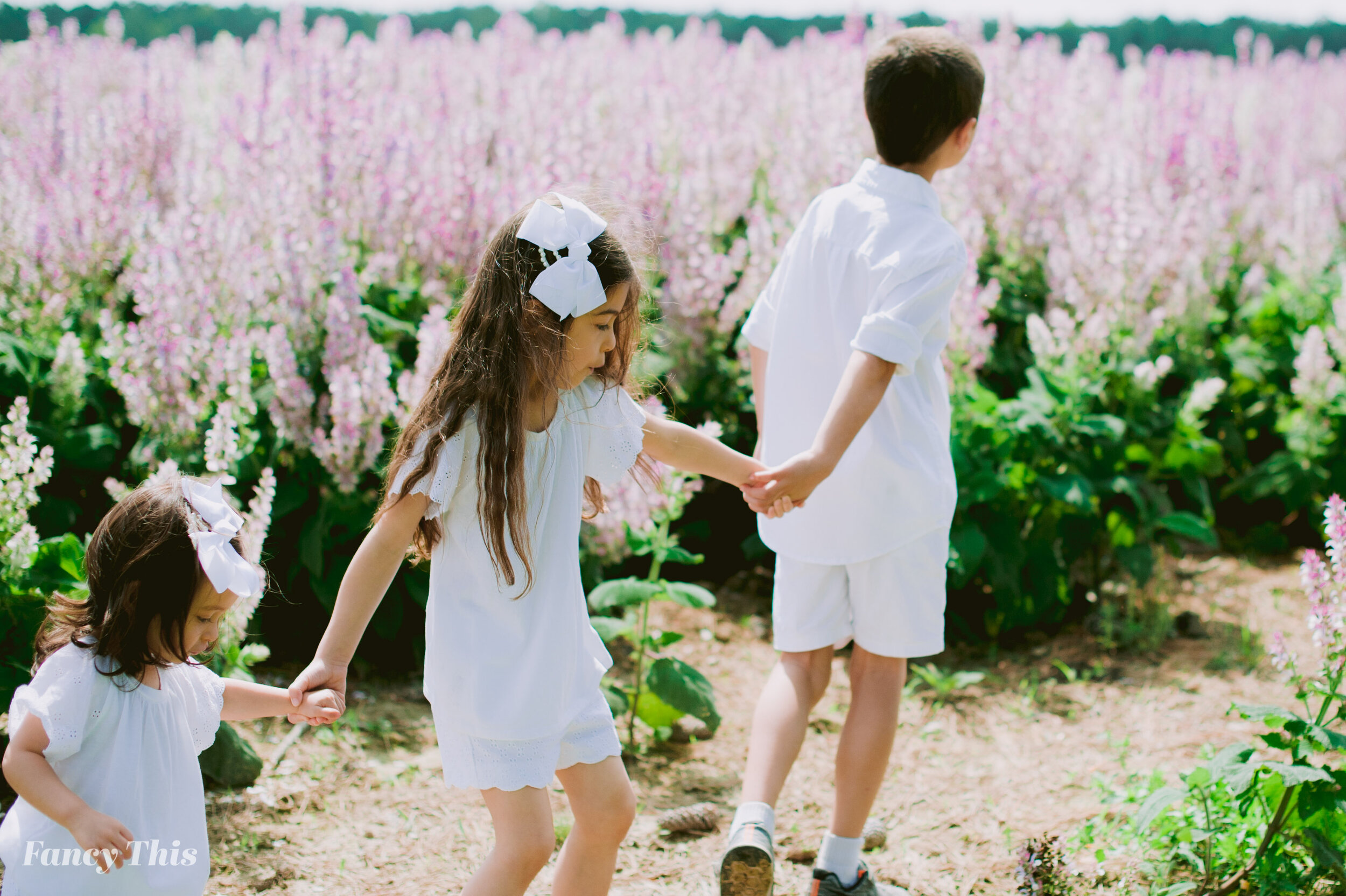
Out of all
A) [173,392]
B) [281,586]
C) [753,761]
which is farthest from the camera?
[281,586]

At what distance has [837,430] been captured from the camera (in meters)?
2.13

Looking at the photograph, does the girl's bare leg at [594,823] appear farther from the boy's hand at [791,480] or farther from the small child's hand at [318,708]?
the boy's hand at [791,480]

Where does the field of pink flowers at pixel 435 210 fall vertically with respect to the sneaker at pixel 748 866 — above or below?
above

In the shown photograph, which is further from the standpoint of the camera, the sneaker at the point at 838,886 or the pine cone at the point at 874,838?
the pine cone at the point at 874,838

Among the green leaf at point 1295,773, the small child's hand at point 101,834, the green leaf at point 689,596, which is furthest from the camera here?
the green leaf at point 689,596

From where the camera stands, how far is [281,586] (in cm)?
328

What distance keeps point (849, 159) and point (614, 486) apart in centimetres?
205

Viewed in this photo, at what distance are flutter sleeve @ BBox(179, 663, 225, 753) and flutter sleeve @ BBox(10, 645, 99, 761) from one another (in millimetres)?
156

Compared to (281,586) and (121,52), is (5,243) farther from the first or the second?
(121,52)

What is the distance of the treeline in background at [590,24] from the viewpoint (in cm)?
1238

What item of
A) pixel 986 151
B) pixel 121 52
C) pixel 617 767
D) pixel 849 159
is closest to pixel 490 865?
pixel 617 767

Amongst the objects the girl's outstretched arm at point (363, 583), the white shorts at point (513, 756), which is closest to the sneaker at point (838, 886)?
the white shorts at point (513, 756)

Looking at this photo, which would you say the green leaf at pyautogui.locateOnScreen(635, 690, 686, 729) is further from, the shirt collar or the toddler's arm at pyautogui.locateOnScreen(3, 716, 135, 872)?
the toddler's arm at pyautogui.locateOnScreen(3, 716, 135, 872)

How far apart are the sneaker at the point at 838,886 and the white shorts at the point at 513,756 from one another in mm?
710
